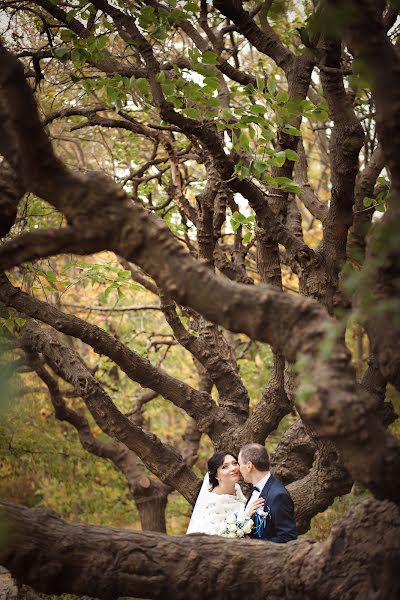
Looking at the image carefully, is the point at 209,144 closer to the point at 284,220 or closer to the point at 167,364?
the point at 284,220

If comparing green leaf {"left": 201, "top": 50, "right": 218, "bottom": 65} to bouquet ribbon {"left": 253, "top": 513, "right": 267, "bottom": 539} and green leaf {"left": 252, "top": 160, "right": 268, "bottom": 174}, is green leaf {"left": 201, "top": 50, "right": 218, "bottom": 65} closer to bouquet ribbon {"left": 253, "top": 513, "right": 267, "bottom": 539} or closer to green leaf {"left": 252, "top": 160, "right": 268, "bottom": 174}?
green leaf {"left": 252, "top": 160, "right": 268, "bottom": 174}

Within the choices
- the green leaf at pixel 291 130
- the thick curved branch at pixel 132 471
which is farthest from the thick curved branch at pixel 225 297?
the thick curved branch at pixel 132 471

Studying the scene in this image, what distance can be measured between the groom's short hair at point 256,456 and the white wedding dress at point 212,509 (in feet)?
2.05

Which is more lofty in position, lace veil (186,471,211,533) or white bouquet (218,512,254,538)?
lace veil (186,471,211,533)

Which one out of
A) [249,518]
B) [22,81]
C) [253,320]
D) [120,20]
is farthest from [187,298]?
[120,20]

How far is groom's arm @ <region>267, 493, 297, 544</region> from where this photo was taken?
538 cm

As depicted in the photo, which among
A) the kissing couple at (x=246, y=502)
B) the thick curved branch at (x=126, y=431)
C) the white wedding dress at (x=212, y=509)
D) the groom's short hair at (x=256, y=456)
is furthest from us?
the thick curved branch at (x=126, y=431)

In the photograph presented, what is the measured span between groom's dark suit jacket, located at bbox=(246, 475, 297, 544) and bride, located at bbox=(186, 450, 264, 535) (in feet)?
2.09

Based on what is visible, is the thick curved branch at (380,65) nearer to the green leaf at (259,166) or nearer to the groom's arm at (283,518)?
the green leaf at (259,166)

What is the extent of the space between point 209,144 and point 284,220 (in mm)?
1653

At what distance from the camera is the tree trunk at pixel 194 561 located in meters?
3.79

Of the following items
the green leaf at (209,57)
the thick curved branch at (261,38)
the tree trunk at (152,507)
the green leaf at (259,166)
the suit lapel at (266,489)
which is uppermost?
the thick curved branch at (261,38)

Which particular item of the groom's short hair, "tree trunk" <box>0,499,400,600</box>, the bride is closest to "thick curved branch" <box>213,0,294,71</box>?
the groom's short hair

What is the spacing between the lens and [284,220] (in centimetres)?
712
